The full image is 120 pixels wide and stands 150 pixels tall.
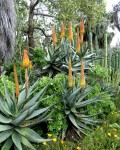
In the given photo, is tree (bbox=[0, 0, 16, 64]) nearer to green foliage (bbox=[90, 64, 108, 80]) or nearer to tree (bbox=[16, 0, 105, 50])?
green foliage (bbox=[90, 64, 108, 80])

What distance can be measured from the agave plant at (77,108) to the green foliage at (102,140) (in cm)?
25

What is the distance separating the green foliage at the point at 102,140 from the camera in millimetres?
3924

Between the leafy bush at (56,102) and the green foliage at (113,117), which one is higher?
the leafy bush at (56,102)

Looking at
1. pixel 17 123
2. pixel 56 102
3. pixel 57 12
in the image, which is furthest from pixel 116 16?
pixel 17 123

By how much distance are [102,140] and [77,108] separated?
0.87m

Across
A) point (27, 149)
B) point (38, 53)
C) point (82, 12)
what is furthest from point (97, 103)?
point (82, 12)

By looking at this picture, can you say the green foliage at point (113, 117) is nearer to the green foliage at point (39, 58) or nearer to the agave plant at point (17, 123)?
the agave plant at point (17, 123)

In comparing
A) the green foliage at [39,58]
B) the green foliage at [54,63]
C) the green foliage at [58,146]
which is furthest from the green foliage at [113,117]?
the green foliage at [39,58]

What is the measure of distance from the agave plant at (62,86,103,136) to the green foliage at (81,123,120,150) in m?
0.25

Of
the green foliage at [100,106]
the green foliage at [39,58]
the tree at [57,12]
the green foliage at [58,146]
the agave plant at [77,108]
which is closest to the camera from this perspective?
the green foliage at [58,146]

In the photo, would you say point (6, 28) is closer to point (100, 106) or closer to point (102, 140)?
point (100, 106)

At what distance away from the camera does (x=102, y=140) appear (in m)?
4.09

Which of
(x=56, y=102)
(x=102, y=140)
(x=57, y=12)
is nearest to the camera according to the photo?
(x=102, y=140)

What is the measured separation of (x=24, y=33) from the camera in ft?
52.3
